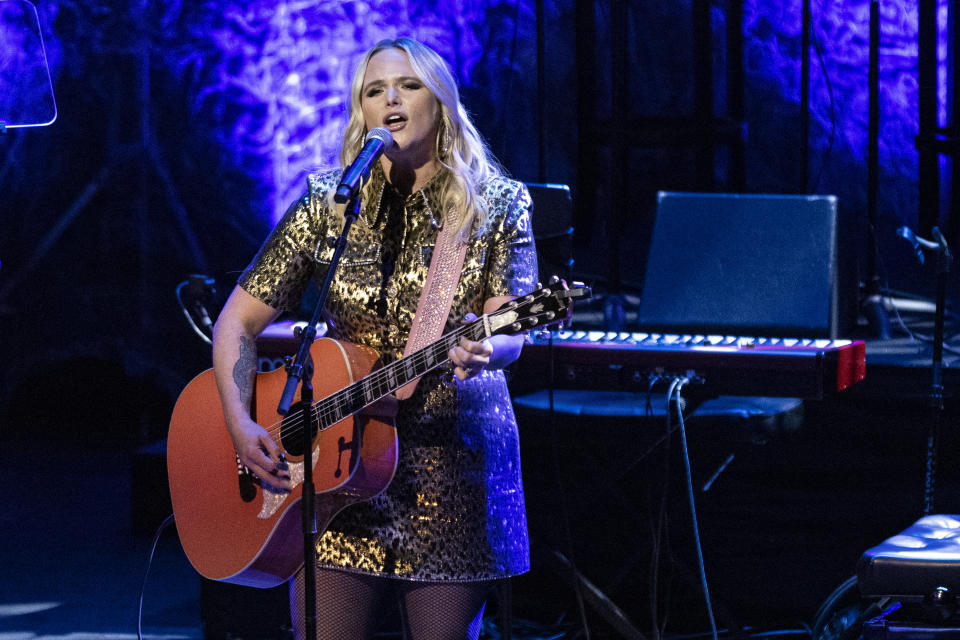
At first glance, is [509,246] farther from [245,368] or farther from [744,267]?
[744,267]

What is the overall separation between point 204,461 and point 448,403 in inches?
27.2

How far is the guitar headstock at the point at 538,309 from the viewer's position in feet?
7.30

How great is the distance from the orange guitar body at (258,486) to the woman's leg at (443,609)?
218 mm

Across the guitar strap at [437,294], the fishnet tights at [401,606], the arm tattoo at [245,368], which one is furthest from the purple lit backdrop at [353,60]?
the fishnet tights at [401,606]

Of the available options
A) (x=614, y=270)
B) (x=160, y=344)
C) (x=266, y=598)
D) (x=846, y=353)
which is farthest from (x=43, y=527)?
(x=846, y=353)

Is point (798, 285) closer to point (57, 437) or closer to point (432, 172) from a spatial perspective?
point (432, 172)

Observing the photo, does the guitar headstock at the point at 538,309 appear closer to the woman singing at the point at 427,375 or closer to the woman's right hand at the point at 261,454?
the woman singing at the point at 427,375

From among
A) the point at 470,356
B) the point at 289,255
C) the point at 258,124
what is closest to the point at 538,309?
the point at 470,356

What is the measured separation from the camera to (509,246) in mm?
2420

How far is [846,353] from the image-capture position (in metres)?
3.19

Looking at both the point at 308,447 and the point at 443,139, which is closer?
the point at 308,447

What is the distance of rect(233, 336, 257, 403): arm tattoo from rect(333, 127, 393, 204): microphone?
1.63 feet

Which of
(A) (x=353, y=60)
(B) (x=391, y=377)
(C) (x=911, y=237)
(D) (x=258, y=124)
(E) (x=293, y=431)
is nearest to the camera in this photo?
(B) (x=391, y=377)

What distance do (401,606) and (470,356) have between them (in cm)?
59
